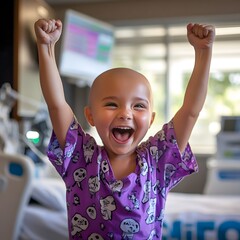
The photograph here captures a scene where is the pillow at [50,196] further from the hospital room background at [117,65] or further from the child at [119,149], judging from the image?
the child at [119,149]

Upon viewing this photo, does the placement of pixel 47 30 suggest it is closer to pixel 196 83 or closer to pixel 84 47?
pixel 196 83

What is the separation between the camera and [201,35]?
0.52 metres

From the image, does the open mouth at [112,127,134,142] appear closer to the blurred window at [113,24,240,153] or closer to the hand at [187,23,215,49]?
the hand at [187,23,215,49]

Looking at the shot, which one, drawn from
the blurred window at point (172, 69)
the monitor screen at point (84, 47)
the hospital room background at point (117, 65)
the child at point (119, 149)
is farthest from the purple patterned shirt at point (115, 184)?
the monitor screen at point (84, 47)

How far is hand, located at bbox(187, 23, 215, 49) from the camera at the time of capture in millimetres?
520

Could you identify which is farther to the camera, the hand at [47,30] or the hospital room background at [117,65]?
the hospital room background at [117,65]

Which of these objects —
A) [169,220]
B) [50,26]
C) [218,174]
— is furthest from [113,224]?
[218,174]

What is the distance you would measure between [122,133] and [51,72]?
0.14 meters

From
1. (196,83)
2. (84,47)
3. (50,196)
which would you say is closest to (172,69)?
(84,47)

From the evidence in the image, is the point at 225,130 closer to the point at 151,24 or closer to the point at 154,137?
the point at 151,24

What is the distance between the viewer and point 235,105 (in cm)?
242

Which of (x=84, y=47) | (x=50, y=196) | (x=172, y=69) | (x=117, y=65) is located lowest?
(x=50, y=196)

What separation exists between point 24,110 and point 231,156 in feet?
4.30

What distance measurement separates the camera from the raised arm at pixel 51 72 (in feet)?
1.72
